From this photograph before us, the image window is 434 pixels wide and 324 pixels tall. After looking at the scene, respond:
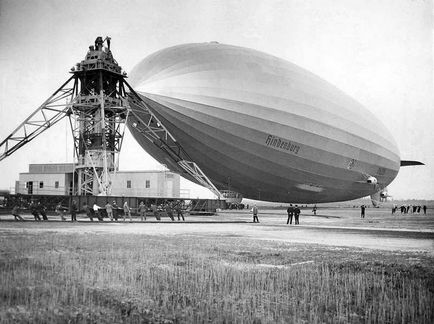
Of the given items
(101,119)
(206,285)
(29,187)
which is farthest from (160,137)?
(206,285)

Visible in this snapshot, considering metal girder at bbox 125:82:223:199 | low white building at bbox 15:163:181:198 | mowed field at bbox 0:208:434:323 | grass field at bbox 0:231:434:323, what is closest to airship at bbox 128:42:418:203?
metal girder at bbox 125:82:223:199

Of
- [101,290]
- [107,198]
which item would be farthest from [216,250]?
[107,198]

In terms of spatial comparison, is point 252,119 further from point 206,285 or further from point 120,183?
point 206,285

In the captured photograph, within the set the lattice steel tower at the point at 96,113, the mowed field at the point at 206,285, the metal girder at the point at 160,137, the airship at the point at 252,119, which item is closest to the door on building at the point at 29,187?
the lattice steel tower at the point at 96,113

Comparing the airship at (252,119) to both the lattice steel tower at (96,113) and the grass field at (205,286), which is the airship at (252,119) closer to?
the lattice steel tower at (96,113)

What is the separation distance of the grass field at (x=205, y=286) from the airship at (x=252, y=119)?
20.3 m

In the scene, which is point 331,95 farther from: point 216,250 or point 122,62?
point 216,250

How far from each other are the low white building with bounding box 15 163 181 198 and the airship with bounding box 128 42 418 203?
239 cm

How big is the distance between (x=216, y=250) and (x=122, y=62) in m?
29.2

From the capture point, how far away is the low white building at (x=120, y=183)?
41.7 meters

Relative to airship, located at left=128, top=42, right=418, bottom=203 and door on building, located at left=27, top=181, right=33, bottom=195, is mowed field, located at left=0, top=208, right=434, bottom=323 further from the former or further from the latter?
door on building, located at left=27, top=181, right=33, bottom=195

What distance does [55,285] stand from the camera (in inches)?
309

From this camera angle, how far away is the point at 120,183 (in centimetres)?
4319

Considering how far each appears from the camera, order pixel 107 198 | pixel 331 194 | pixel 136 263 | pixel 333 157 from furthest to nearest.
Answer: pixel 331 194
pixel 333 157
pixel 107 198
pixel 136 263
